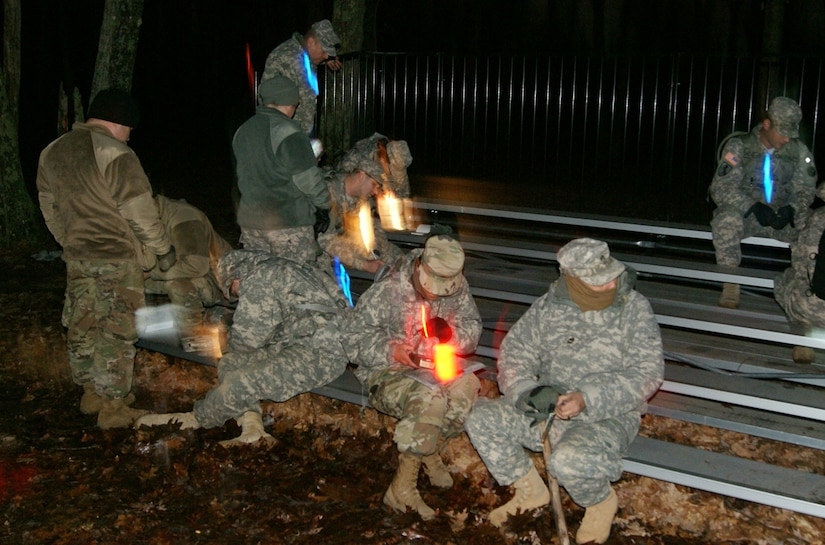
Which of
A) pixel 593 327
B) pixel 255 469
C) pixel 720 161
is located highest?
pixel 720 161

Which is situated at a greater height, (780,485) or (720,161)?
(720,161)

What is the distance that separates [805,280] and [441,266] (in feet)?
8.08

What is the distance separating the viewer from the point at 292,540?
15.1ft

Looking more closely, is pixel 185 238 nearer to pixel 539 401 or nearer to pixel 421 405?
pixel 421 405

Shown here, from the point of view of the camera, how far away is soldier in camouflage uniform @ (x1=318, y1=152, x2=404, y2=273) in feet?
23.8

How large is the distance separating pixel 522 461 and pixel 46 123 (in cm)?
2775

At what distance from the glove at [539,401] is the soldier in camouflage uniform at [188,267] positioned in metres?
3.31

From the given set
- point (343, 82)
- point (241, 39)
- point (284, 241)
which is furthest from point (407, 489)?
point (241, 39)

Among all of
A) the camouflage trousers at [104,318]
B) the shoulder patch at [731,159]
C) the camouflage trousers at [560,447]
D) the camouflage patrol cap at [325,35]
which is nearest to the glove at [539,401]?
the camouflage trousers at [560,447]

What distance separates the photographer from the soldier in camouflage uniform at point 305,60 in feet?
23.9

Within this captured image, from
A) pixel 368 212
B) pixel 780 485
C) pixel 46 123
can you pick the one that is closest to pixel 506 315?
pixel 368 212

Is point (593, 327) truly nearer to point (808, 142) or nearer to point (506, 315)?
point (506, 315)

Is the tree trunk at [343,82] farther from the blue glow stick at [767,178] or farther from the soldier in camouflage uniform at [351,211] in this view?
the blue glow stick at [767,178]

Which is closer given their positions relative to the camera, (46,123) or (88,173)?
(88,173)
